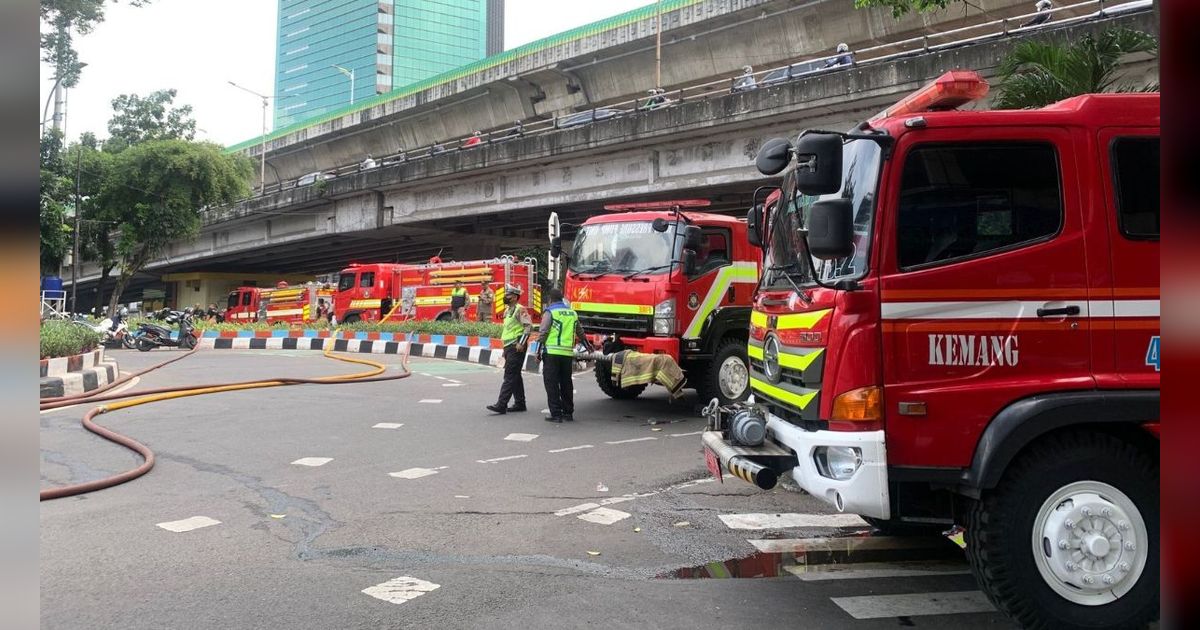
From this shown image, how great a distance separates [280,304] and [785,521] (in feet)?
99.5

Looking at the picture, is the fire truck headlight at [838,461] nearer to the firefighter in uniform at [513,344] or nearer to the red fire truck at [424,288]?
the firefighter in uniform at [513,344]

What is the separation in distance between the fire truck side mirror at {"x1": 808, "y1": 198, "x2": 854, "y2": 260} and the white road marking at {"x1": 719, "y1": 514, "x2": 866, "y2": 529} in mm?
2338

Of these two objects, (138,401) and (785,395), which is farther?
(138,401)

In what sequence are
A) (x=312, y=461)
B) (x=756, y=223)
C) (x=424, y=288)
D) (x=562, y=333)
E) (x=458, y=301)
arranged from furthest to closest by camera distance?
(x=424, y=288)
(x=458, y=301)
(x=562, y=333)
(x=312, y=461)
(x=756, y=223)

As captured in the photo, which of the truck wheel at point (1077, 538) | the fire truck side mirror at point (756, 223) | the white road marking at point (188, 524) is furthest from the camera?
the fire truck side mirror at point (756, 223)

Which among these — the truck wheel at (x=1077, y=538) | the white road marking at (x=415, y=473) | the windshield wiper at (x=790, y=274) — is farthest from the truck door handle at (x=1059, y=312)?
the white road marking at (x=415, y=473)

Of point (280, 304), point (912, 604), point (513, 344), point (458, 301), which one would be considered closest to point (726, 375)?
point (513, 344)

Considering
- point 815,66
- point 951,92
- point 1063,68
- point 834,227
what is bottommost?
point 834,227

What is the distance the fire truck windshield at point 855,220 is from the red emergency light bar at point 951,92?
17.1 inches

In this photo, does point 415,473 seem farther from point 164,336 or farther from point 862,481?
point 164,336

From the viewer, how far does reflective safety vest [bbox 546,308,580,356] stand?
9.52 meters

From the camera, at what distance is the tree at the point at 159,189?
3062 cm

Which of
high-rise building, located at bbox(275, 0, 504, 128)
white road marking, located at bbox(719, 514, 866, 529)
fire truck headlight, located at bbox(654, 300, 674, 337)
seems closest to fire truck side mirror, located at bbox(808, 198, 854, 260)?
white road marking, located at bbox(719, 514, 866, 529)

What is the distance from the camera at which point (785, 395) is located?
4230 millimetres
